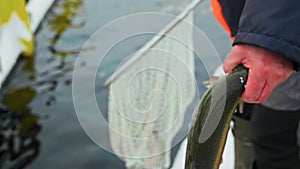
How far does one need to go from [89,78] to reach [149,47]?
220cm

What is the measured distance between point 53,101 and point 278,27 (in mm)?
3359

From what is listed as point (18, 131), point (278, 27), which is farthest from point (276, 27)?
point (18, 131)

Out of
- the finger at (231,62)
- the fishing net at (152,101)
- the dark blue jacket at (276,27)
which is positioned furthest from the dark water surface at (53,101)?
the dark blue jacket at (276,27)

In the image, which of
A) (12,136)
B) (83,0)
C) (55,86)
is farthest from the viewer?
(83,0)

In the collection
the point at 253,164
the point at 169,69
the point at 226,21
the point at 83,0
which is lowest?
the point at 83,0

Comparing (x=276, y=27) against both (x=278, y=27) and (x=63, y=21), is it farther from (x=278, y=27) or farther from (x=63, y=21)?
(x=63, y=21)

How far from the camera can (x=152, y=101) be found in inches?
60.1

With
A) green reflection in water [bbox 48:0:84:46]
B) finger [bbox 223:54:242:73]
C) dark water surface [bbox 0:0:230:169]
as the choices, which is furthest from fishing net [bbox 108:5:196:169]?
green reflection in water [bbox 48:0:84:46]

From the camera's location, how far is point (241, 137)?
2008 mm

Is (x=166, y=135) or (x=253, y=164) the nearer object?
(x=166, y=135)

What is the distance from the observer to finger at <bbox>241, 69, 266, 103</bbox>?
Answer: 118cm

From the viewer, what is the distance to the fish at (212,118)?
119 centimetres

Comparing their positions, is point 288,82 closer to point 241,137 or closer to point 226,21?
point 226,21

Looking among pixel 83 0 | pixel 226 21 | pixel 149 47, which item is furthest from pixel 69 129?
pixel 83 0
